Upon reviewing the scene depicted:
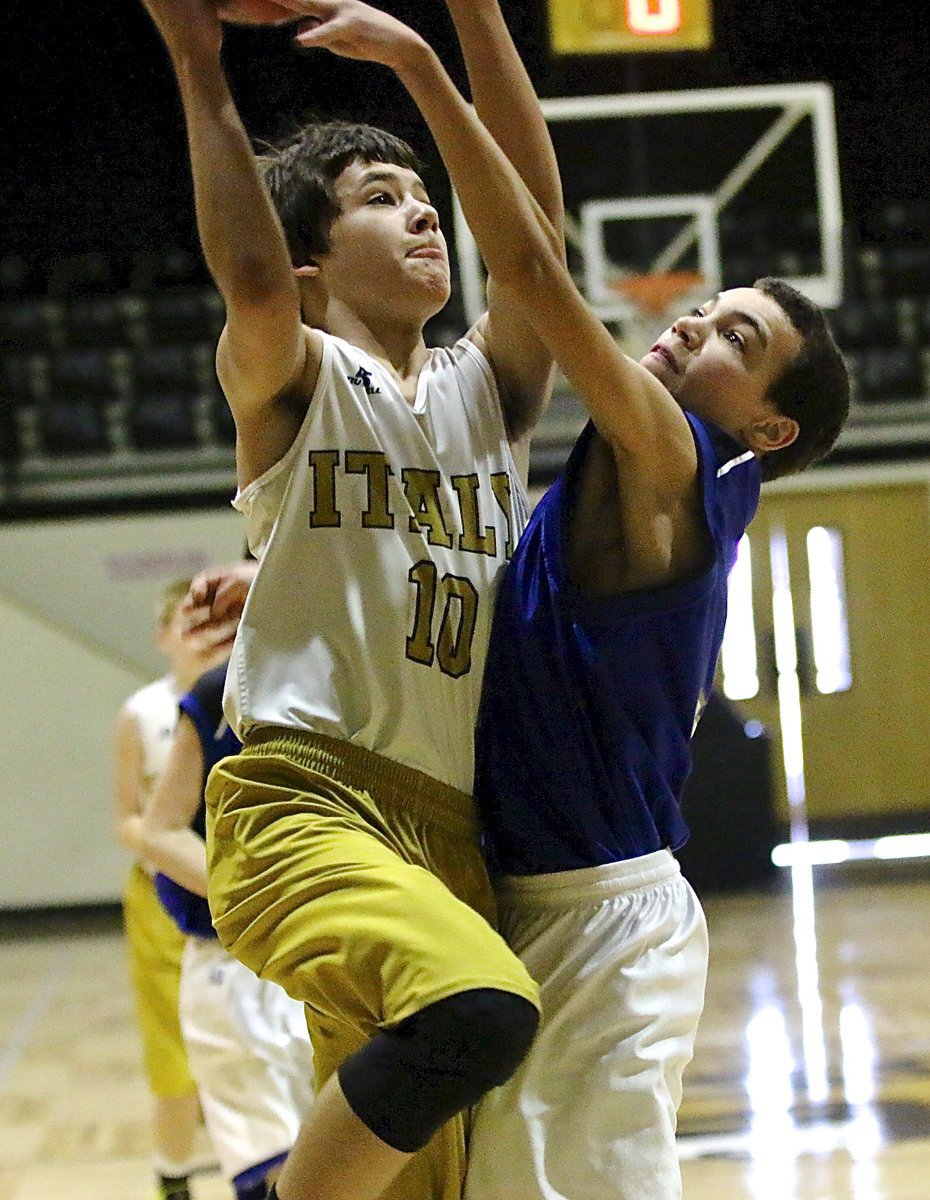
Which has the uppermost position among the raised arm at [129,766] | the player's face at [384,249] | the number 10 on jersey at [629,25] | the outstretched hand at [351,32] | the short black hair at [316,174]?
the number 10 on jersey at [629,25]

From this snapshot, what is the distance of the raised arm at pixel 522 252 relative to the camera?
2.12 metres

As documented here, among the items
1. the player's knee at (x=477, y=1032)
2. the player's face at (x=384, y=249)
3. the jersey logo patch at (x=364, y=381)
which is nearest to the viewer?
the player's knee at (x=477, y=1032)

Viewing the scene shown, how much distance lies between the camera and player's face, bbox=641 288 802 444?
245 cm

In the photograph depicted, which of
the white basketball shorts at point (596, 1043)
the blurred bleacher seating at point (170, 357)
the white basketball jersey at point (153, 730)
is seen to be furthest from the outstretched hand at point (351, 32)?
the blurred bleacher seating at point (170, 357)

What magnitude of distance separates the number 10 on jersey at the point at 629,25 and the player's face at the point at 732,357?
5.40 metres

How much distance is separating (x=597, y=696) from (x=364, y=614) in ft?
1.18

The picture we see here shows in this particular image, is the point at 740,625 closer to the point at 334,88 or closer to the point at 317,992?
the point at 334,88

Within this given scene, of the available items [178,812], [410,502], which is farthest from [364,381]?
[178,812]

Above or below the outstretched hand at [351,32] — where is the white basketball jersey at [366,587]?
below

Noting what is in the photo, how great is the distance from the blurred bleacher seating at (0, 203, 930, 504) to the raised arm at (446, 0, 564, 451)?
8764mm

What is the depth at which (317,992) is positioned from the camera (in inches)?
79.6

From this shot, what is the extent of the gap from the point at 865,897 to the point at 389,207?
8.09 m

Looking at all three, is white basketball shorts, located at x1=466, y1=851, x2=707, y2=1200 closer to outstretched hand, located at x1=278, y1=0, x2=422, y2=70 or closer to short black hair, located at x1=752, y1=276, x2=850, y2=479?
short black hair, located at x1=752, y1=276, x2=850, y2=479

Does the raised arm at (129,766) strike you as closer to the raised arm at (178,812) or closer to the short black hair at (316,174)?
the raised arm at (178,812)
